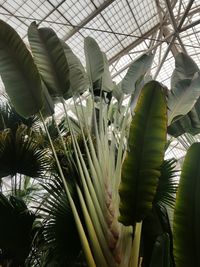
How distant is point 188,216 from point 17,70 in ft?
5.55

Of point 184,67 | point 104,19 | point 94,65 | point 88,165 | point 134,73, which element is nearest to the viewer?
point 88,165

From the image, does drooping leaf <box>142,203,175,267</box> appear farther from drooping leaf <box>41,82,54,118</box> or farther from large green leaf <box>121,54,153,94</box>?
large green leaf <box>121,54,153,94</box>

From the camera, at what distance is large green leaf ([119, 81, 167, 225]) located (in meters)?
1.51

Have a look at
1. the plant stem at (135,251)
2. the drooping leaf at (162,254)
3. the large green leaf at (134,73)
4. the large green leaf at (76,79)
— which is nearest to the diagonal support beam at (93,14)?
the large green leaf at (134,73)

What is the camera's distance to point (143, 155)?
1.52m

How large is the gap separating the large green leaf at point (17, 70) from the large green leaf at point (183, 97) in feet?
3.98

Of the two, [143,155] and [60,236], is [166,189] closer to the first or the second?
[60,236]

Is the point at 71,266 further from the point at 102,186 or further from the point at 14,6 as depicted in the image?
the point at 14,6

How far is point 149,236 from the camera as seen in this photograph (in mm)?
2287

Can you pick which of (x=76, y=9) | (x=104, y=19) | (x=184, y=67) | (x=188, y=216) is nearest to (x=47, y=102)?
(x=188, y=216)

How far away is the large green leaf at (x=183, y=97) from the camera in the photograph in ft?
8.54

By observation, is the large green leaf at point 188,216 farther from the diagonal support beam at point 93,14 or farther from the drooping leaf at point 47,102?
the diagonal support beam at point 93,14

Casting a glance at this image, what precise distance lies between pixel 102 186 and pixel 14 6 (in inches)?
302

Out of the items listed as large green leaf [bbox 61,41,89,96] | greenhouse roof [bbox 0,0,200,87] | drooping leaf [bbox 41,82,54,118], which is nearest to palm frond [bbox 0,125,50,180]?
drooping leaf [bbox 41,82,54,118]
